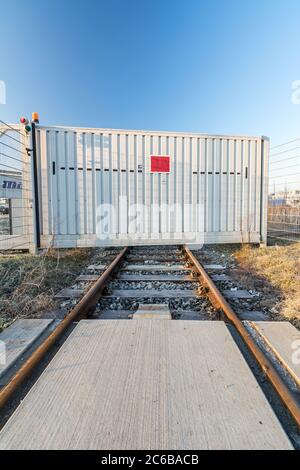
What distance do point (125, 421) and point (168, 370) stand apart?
475 millimetres

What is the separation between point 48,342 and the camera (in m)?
1.90

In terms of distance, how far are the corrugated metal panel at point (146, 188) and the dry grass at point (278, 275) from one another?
122 cm

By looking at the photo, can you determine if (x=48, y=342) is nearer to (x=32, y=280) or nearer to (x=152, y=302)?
(x=152, y=302)

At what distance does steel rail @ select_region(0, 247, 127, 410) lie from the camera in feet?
4.61

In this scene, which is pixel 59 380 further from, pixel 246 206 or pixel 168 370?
pixel 246 206

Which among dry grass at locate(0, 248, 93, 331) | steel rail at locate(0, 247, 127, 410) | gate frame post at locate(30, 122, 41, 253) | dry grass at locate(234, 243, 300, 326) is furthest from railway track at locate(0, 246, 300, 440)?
gate frame post at locate(30, 122, 41, 253)

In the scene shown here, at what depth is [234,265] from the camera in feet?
16.3

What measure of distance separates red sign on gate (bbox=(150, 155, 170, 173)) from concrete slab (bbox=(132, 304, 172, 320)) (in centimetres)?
427

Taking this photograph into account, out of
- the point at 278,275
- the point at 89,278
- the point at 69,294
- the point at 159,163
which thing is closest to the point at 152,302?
the point at 69,294

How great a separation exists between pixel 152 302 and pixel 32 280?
194 cm

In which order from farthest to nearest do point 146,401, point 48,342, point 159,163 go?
point 159,163
point 48,342
point 146,401
